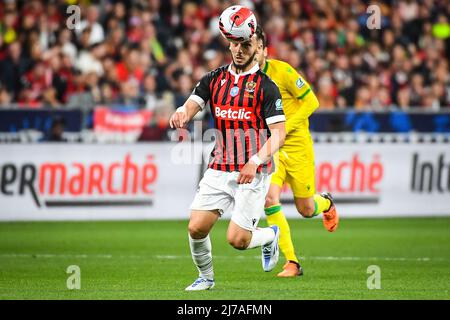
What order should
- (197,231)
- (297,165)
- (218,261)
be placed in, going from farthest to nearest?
(218,261) → (297,165) → (197,231)

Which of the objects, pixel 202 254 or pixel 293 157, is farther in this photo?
pixel 293 157

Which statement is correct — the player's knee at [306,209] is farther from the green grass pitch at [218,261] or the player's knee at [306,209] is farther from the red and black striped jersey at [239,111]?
the red and black striped jersey at [239,111]

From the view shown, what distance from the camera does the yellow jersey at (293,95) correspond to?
11242 millimetres

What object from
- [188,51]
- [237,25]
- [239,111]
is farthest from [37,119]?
[237,25]

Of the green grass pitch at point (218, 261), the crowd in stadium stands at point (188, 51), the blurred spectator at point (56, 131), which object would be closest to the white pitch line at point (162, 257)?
the green grass pitch at point (218, 261)

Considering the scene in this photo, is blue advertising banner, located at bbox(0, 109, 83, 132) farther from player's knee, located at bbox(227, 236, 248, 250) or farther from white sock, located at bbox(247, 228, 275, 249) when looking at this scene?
player's knee, located at bbox(227, 236, 248, 250)

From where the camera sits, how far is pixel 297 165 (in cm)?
1148

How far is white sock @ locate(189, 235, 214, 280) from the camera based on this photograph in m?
9.32

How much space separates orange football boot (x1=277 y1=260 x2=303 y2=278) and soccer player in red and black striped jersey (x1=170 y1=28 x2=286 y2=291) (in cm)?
146

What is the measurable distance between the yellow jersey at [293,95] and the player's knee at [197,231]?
7.98 feet

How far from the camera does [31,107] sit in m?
18.2

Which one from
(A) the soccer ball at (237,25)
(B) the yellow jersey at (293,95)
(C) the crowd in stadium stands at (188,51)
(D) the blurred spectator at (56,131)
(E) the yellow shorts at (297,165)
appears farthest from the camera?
(C) the crowd in stadium stands at (188,51)

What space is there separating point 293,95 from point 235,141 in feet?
Result: 7.03

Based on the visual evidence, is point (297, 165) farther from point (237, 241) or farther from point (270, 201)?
point (237, 241)
